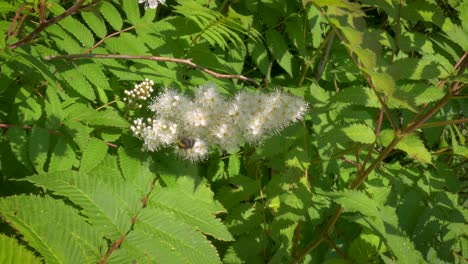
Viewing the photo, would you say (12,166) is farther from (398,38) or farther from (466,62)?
(466,62)

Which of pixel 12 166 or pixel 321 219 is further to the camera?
pixel 321 219

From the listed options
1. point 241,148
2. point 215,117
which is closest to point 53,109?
point 215,117

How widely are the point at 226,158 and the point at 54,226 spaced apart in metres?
1.35

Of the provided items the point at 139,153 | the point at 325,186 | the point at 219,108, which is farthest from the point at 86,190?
the point at 325,186

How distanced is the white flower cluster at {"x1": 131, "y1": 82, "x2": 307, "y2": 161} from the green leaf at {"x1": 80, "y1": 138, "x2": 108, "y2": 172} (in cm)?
16

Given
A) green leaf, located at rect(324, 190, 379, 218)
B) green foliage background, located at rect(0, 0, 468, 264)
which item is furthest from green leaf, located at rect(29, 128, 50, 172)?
green leaf, located at rect(324, 190, 379, 218)

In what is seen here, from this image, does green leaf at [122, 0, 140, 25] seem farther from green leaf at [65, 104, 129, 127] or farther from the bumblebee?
the bumblebee

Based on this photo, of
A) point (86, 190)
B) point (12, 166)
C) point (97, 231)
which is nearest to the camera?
point (97, 231)

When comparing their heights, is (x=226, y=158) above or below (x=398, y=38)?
below

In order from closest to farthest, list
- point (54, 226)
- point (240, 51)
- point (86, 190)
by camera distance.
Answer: point (54, 226)
point (86, 190)
point (240, 51)

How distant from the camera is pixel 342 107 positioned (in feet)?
6.21

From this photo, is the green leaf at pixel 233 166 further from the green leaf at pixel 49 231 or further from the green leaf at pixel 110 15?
the green leaf at pixel 49 231

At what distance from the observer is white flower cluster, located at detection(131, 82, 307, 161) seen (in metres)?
1.70

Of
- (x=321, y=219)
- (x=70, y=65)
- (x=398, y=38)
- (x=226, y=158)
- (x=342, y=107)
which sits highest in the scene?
(x=70, y=65)
